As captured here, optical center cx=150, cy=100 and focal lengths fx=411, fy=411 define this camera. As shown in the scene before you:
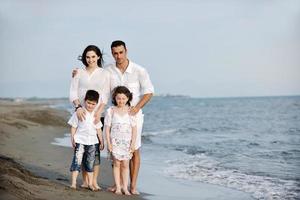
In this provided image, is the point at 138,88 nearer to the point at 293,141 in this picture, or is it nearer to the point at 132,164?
the point at 132,164

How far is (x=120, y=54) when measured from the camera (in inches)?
162

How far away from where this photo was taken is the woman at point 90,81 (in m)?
4.12

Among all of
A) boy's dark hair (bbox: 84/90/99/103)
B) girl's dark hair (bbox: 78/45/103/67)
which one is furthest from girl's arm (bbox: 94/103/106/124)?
girl's dark hair (bbox: 78/45/103/67)

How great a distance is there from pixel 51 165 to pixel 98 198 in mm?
2289

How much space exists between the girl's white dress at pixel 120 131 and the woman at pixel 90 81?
0.43ft

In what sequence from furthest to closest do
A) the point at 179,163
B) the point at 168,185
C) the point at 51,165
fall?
the point at 179,163
the point at 51,165
the point at 168,185

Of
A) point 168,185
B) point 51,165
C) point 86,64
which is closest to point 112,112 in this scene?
point 86,64

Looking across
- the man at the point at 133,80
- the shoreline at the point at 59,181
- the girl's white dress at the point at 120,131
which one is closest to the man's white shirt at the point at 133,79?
the man at the point at 133,80

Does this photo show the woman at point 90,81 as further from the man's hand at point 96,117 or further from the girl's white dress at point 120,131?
the girl's white dress at point 120,131

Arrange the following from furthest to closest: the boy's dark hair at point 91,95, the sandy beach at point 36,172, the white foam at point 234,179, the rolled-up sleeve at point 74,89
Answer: the white foam at point 234,179
the rolled-up sleeve at point 74,89
the boy's dark hair at point 91,95
the sandy beach at point 36,172

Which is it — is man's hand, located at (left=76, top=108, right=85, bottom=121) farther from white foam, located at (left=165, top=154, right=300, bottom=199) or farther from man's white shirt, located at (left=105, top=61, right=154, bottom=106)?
white foam, located at (left=165, top=154, right=300, bottom=199)

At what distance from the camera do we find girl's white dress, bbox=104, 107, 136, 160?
4.16 meters

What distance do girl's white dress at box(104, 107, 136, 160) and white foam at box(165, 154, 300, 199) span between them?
1.66 metres

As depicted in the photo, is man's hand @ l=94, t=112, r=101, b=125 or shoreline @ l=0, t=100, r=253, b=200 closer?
shoreline @ l=0, t=100, r=253, b=200
